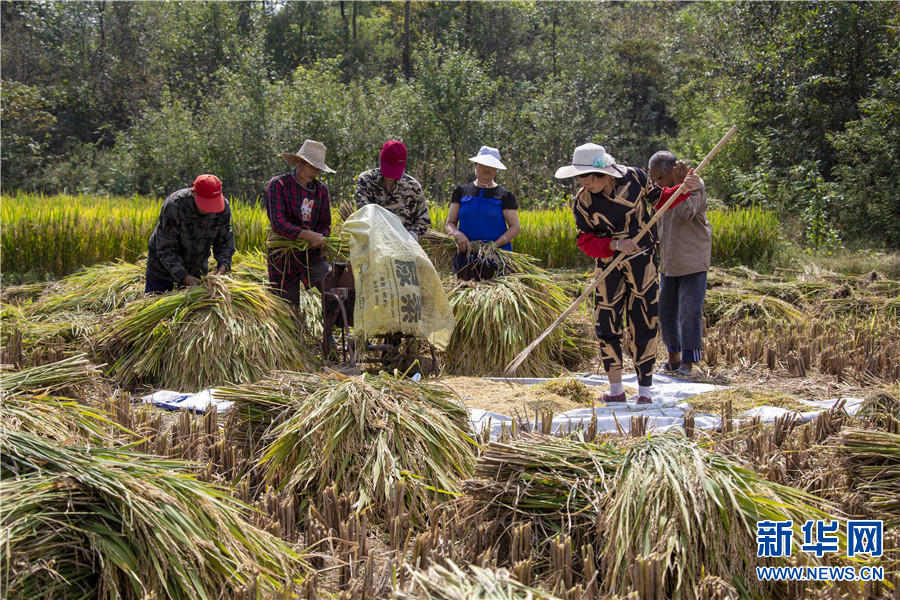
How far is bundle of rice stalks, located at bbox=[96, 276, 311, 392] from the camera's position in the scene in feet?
15.2

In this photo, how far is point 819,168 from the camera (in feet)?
44.8

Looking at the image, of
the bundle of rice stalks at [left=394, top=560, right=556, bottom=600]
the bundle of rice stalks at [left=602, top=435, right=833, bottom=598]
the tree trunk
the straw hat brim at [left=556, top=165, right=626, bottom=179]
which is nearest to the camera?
the bundle of rice stalks at [left=394, top=560, right=556, bottom=600]

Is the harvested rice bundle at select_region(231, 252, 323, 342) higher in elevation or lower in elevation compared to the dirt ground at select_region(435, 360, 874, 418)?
higher

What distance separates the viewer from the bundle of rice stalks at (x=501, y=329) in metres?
5.28

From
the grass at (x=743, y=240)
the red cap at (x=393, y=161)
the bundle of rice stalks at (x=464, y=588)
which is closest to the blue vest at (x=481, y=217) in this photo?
the red cap at (x=393, y=161)

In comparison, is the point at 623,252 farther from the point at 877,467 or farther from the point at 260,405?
the point at 260,405

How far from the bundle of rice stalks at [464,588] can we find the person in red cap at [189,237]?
3719 millimetres

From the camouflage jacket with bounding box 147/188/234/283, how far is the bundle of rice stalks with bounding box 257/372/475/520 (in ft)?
7.59

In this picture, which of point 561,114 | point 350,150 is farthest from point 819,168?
point 350,150

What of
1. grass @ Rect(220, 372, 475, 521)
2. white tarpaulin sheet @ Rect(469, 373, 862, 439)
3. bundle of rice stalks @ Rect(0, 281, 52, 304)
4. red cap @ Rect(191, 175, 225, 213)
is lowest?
white tarpaulin sheet @ Rect(469, 373, 862, 439)

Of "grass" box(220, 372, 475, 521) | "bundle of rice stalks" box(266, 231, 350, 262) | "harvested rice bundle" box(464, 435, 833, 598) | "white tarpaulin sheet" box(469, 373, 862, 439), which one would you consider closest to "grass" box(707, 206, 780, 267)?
"white tarpaulin sheet" box(469, 373, 862, 439)

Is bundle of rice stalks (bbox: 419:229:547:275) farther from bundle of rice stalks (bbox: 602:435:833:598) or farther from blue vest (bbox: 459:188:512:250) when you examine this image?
bundle of rice stalks (bbox: 602:435:833:598)

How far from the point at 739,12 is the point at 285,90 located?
31.3ft

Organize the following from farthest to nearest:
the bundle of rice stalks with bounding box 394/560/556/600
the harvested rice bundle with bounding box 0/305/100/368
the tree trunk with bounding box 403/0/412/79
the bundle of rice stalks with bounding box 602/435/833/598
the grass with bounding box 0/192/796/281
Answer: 1. the tree trunk with bounding box 403/0/412/79
2. the grass with bounding box 0/192/796/281
3. the harvested rice bundle with bounding box 0/305/100/368
4. the bundle of rice stalks with bounding box 602/435/833/598
5. the bundle of rice stalks with bounding box 394/560/556/600
